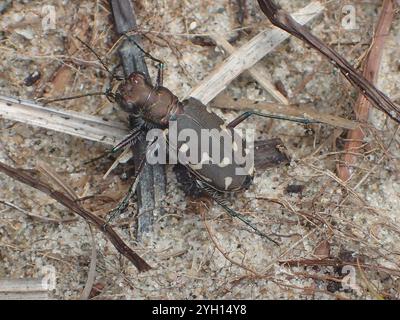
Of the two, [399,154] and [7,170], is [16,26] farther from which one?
[399,154]

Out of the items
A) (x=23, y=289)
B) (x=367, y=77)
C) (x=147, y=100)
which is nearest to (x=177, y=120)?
(x=147, y=100)

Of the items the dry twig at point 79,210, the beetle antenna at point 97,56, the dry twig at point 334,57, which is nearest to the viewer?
the dry twig at point 79,210

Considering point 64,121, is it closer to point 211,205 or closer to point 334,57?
point 211,205

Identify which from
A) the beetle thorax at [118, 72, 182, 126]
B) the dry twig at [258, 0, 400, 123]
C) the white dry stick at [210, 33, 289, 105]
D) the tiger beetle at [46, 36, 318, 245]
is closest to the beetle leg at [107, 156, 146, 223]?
the tiger beetle at [46, 36, 318, 245]

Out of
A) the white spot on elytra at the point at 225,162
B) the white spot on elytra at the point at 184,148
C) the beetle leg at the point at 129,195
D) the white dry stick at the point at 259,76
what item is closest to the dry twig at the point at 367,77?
the white dry stick at the point at 259,76

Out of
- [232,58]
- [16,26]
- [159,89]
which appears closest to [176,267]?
[159,89]

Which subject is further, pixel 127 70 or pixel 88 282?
pixel 127 70

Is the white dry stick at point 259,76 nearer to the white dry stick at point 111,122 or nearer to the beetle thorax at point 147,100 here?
the white dry stick at point 111,122
